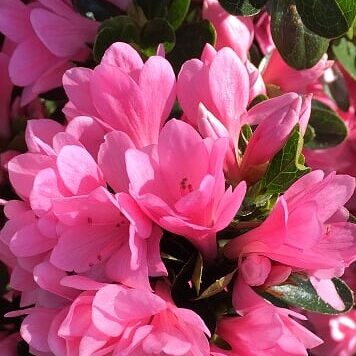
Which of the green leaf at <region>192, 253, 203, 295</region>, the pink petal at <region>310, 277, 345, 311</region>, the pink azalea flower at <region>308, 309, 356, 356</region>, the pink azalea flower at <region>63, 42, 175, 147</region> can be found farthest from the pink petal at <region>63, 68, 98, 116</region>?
the pink azalea flower at <region>308, 309, 356, 356</region>

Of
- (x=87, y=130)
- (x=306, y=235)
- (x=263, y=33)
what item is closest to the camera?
(x=306, y=235)

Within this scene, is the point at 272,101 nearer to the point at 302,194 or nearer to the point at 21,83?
the point at 302,194

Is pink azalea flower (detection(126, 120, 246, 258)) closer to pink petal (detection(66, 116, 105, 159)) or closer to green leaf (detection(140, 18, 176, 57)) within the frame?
pink petal (detection(66, 116, 105, 159))

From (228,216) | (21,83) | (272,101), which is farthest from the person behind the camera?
(21,83)

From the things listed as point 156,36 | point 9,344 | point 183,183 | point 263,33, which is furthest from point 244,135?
point 9,344

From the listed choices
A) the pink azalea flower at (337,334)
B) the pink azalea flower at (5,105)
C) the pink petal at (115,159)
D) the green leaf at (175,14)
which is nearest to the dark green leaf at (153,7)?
the green leaf at (175,14)

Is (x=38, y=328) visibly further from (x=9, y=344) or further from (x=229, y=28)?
(x=229, y=28)

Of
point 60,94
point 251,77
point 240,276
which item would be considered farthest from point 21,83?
point 240,276
